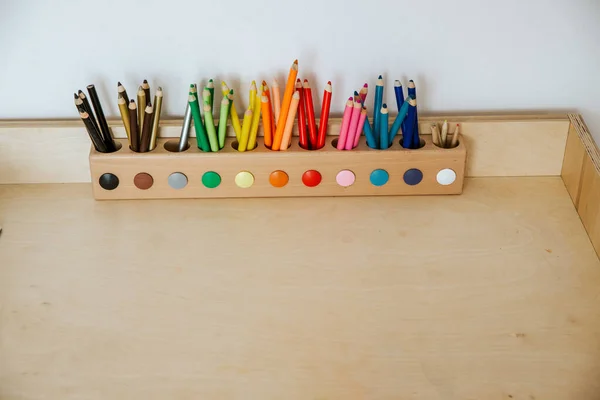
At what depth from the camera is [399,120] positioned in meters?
0.90

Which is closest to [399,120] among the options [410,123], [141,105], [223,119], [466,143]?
[410,123]

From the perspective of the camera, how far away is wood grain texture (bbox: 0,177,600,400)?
0.70m

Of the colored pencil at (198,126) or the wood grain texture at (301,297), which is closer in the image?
the wood grain texture at (301,297)

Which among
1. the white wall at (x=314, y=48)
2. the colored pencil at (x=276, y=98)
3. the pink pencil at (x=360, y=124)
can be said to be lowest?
the pink pencil at (x=360, y=124)

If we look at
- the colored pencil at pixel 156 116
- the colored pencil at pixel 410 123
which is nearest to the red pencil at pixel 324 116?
the colored pencil at pixel 410 123

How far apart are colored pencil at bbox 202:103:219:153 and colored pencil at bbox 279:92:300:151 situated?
9 centimetres

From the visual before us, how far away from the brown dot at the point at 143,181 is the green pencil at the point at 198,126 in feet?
0.26

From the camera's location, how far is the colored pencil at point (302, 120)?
90 centimetres

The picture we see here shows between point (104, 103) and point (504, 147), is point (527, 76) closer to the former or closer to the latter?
point (504, 147)

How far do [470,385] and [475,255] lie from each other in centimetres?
20

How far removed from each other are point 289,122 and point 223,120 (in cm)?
9

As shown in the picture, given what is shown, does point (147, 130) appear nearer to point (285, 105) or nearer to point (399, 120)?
point (285, 105)

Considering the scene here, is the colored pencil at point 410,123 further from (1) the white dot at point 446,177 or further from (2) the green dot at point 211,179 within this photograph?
(2) the green dot at point 211,179

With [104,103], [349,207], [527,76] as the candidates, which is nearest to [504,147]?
[527,76]
